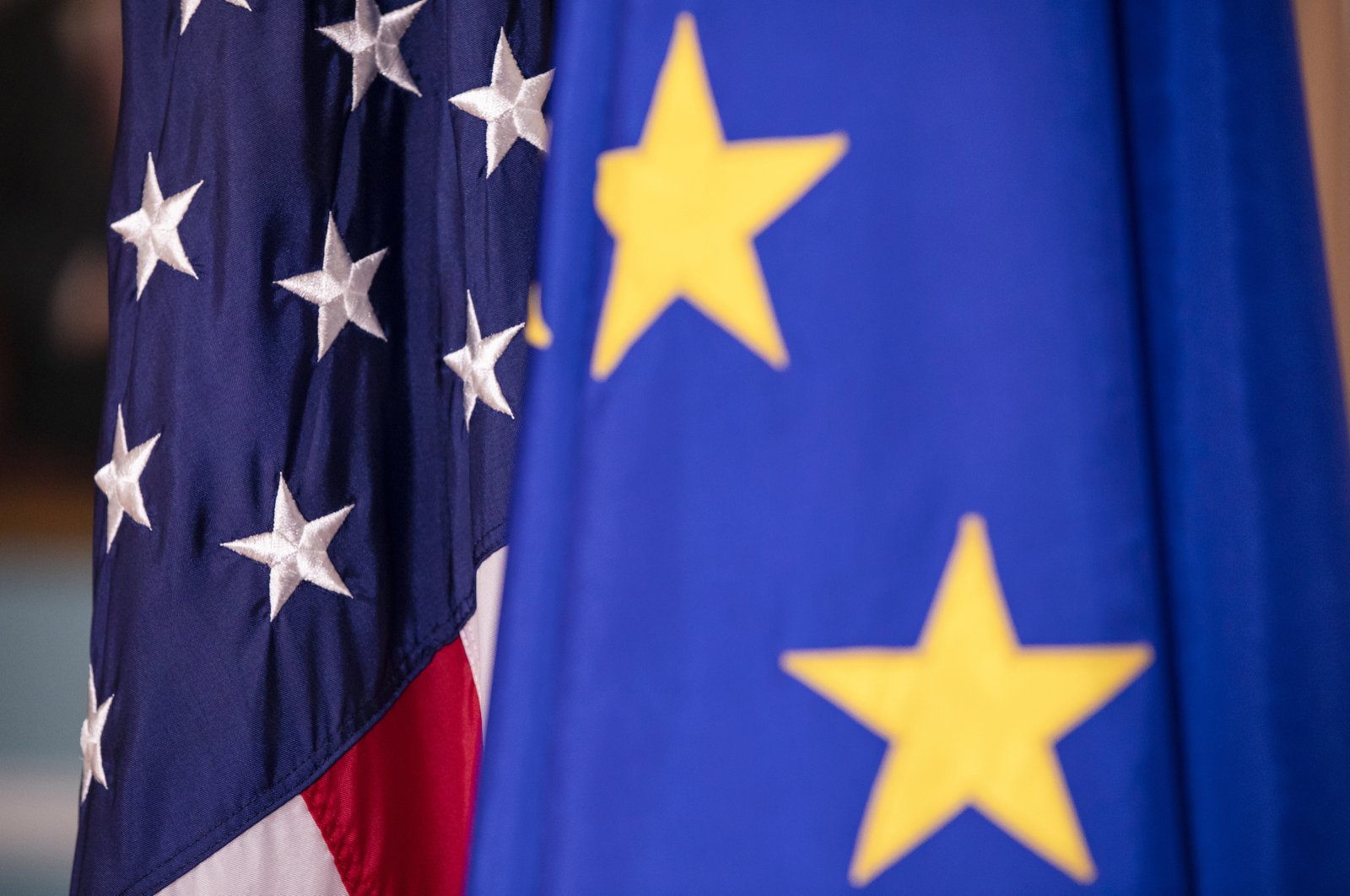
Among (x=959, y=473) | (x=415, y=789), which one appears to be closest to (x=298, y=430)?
(x=415, y=789)

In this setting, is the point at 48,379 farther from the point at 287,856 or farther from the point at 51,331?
the point at 287,856

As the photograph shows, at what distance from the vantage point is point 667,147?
451 mm

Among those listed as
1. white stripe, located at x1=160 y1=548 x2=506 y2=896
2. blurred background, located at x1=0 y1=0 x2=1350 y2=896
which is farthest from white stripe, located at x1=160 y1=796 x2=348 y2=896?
blurred background, located at x1=0 y1=0 x2=1350 y2=896

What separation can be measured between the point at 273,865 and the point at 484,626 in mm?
274

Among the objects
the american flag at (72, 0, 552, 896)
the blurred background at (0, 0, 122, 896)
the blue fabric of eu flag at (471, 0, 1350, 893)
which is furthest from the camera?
the blurred background at (0, 0, 122, 896)

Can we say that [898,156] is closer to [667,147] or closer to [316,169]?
[667,147]

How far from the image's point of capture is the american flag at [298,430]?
734mm

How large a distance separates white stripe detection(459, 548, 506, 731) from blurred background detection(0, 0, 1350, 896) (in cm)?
66

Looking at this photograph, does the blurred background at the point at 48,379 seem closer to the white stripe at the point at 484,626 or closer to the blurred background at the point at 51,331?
the blurred background at the point at 51,331

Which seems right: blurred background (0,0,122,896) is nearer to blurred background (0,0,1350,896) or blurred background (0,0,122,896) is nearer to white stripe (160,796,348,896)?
blurred background (0,0,1350,896)

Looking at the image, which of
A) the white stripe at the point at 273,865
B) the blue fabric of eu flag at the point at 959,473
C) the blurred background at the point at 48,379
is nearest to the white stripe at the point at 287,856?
the white stripe at the point at 273,865

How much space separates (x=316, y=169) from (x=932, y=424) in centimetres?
62

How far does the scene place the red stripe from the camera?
2.73ft

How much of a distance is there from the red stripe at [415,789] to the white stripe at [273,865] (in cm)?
2
